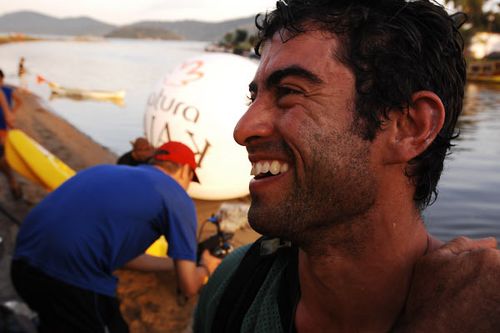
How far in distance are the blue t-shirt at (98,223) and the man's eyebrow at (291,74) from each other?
1847 mm

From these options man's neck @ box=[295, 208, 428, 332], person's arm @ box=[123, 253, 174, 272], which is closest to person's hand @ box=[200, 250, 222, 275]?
person's arm @ box=[123, 253, 174, 272]

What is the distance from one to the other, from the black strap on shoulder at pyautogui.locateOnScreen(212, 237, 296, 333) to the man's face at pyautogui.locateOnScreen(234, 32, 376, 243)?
9.0 inches

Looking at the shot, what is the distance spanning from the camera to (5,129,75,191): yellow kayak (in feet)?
23.6

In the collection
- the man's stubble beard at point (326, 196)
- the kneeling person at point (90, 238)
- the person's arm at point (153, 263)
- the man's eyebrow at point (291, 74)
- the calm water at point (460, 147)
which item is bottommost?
the calm water at point (460, 147)

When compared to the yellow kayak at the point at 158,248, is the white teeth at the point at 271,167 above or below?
above

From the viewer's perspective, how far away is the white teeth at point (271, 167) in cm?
148

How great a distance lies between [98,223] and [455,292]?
231 centimetres

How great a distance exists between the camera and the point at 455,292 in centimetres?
130

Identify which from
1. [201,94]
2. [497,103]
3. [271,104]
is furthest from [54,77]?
[271,104]

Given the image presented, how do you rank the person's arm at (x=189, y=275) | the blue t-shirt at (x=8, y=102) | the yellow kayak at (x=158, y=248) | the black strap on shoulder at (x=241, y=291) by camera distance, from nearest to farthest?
the black strap on shoulder at (x=241, y=291) → the person's arm at (x=189, y=275) → the yellow kayak at (x=158, y=248) → the blue t-shirt at (x=8, y=102)

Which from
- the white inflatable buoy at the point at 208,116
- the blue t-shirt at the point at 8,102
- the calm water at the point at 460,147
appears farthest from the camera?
the blue t-shirt at the point at 8,102

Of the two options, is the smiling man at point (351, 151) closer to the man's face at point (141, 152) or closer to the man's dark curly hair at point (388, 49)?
the man's dark curly hair at point (388, 49)

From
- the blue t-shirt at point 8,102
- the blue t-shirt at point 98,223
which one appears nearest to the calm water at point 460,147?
the blue t-shirt at point 8,102

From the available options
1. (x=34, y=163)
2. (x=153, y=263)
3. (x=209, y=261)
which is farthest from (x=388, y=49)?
(x=34, y=163)
